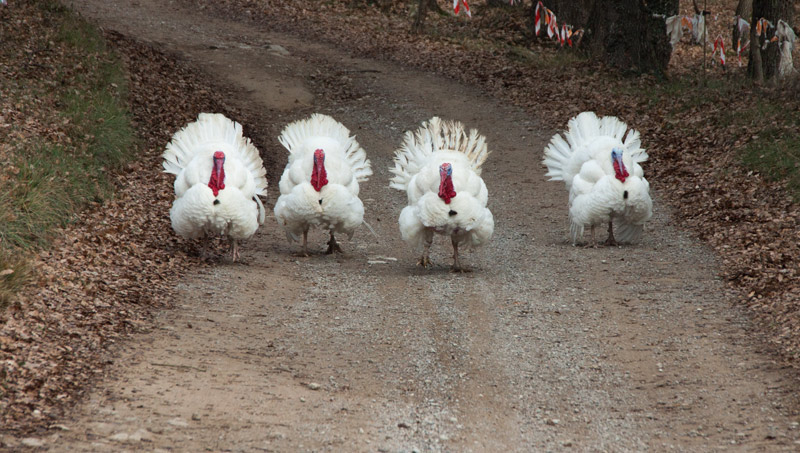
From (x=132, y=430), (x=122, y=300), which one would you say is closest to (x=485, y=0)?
(x=122, y=300)

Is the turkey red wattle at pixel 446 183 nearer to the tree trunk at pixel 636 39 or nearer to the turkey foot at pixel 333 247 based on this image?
the turkey foot at pixel 333 247

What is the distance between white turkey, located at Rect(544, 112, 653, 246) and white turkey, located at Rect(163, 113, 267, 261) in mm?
4318

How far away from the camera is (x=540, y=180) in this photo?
15781mm

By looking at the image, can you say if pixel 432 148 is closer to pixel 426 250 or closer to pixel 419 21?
pixel 426 250

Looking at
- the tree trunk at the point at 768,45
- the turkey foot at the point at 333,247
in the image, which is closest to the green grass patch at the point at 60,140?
the turkey foot at the point at 333,247

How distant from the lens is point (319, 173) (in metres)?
10.3

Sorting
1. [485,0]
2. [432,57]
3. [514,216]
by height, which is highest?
[485,0]

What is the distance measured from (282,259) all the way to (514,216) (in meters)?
4.37

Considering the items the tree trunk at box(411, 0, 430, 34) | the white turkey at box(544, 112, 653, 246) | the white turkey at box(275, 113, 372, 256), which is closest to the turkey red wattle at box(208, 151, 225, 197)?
the white turkey at box(275, 113, 372, 256)

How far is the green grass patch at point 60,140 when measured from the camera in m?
9.09

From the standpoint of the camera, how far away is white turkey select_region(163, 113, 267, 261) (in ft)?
32.3

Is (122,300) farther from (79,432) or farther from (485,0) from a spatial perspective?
(485,0)

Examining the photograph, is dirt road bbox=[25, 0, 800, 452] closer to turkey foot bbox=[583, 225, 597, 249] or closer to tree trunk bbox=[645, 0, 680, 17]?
turkey foot bbox=[583, 225, 597, 249]

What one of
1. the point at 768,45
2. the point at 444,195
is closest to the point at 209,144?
the point at 444,195
